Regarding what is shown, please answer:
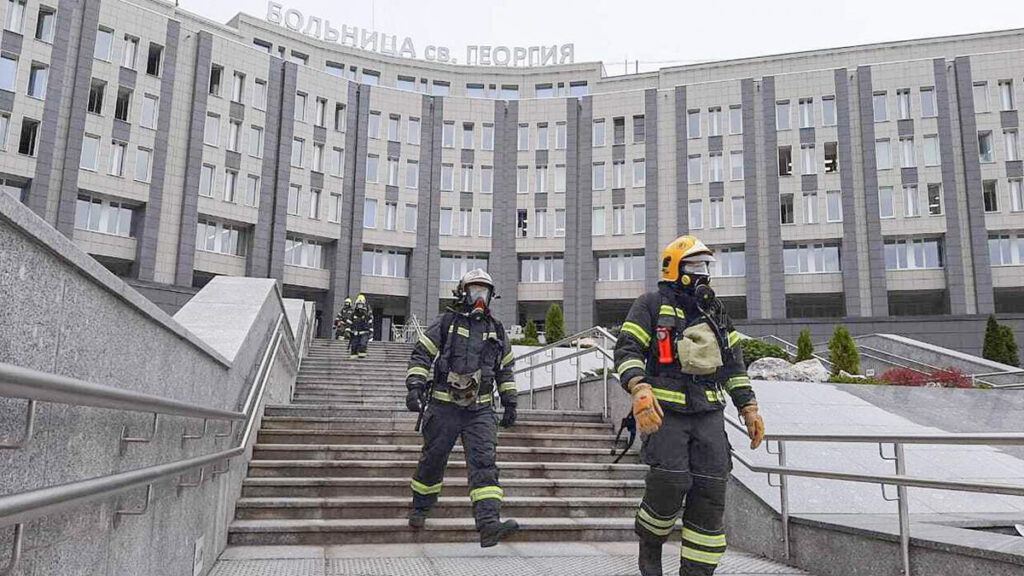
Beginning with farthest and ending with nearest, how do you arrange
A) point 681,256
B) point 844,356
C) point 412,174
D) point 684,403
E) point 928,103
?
point 412,174, point 928,103, point 844,356, point 681,256, point 684,403

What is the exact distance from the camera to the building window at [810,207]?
39.9 m

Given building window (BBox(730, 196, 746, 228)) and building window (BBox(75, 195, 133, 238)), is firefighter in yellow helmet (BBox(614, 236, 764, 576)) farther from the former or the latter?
building window (BBox(730, 196, 746, 228))

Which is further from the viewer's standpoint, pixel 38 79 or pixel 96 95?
pixel 96 95

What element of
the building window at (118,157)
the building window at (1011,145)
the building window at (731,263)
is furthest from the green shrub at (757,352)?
the building window at (118,157)

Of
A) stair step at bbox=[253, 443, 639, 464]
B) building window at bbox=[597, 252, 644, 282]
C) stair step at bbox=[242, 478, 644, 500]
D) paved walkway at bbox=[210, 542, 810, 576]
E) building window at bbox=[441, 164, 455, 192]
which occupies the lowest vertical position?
paved walkway at bbox=[210, 542, 810, 576]

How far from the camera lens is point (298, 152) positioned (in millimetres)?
40562

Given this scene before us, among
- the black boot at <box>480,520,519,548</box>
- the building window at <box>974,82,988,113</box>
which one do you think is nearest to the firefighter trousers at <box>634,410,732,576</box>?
the black boot at <box>480,520,519,548</box>

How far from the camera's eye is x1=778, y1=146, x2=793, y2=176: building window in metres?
40.8

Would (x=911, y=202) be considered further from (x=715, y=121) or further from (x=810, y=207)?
(x=715, y=121)

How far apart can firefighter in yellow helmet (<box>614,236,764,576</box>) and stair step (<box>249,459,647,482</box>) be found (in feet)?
9.43

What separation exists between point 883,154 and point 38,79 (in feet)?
134

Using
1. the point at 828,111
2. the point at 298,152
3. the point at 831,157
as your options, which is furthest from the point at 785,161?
the point at 298,152

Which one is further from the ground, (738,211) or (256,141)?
(256,141)

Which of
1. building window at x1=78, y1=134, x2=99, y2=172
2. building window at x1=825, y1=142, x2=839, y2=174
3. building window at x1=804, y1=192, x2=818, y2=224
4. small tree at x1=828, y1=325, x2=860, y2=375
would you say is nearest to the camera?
small tree at x1=828, y1=325, x2=860, y2=375
